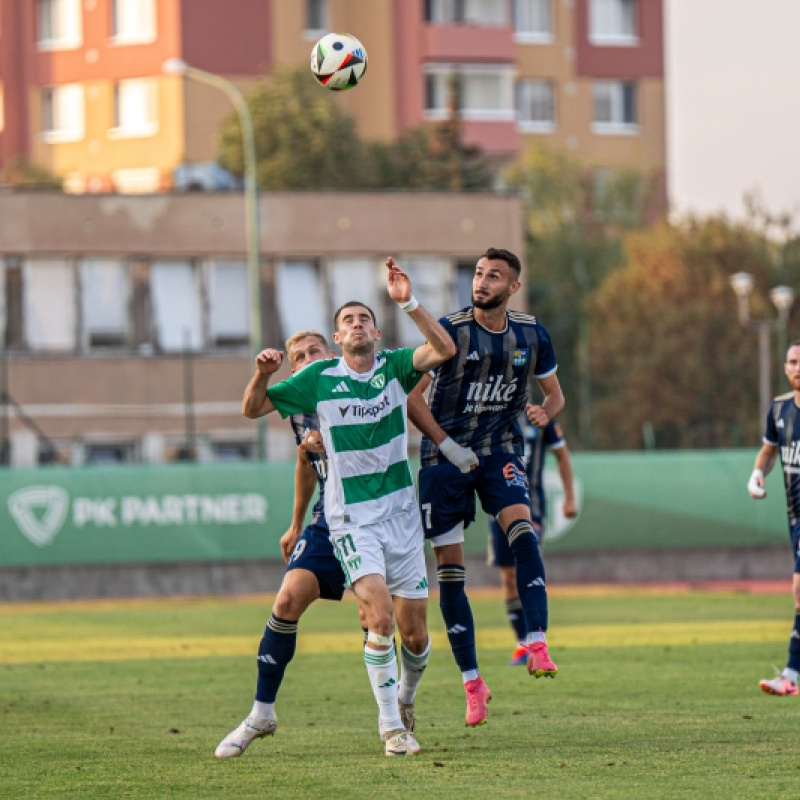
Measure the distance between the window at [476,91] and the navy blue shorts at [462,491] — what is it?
60.5 m

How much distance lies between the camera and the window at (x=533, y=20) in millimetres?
74938

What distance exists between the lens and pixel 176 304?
41.5 m

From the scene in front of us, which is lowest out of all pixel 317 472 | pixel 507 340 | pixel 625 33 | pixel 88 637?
pixel 88 637

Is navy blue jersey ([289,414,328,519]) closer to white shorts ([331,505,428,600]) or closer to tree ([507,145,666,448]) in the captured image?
white shorts ([331,505,428,600])

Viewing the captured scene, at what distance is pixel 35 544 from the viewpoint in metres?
28.0

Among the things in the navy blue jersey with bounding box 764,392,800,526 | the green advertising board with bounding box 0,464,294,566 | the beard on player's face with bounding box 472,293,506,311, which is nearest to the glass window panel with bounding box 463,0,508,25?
the green advertising board with bounding box 0,464,294,566

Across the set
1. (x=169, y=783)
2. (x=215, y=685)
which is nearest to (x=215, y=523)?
(x=215, y=685)

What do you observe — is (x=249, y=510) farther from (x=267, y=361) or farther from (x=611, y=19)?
(x=611, y=19)

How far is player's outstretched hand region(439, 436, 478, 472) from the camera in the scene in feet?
33.1

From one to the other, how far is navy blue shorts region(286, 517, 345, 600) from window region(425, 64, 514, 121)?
6135 cm

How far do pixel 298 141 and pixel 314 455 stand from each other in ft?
162

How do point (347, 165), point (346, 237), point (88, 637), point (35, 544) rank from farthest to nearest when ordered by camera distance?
1. point (347, 165)
2. point (346, 237)
3. point (35, 544)
4. point (88, 637)

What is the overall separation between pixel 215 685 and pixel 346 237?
2918 cm

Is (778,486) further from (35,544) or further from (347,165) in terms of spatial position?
(347,165)
